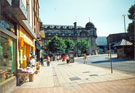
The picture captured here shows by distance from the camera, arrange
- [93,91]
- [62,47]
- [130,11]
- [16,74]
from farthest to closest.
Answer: [62,47]
[130,11]
[16,74]
[93,91]

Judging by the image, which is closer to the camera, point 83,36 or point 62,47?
point 62,47

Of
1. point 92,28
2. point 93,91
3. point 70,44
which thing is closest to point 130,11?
point 93,91

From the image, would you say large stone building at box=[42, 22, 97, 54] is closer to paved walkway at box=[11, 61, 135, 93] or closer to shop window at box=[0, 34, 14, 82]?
paved walkway at box=[11, 61, 135, 93]

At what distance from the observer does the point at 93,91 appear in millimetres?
5062

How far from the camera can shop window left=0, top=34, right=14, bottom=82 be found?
18.0 ft

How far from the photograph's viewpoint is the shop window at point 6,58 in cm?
548

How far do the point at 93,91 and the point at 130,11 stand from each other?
96.2 ft

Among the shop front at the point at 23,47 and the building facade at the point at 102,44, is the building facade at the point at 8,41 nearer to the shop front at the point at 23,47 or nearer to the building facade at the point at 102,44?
the shop front at the point at 23,47

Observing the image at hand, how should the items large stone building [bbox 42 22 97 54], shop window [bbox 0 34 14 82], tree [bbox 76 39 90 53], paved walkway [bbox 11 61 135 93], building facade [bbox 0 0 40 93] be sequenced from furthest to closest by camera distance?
large stone building [bbox 42 22 97 54] < tree [bbox 76 39 90 53] < shop window [bbox 0 34 14 82] < paved walkway [bbox 11 61 135 93] < building facade [bbox 0 0 40 93]

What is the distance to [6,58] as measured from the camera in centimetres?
615

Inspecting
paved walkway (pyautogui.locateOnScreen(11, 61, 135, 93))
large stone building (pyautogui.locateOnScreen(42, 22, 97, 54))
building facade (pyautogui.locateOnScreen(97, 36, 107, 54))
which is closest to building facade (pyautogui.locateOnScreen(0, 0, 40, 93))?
paved walkway (pyautogui.locateOnScreen(11, 61, 135, 93))

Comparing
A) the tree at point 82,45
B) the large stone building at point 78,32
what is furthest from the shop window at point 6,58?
the large stone building at point 78,32

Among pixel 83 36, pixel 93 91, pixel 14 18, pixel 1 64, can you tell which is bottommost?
pixel 93 91

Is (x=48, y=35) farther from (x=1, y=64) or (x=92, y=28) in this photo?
(x=1, y=64)
